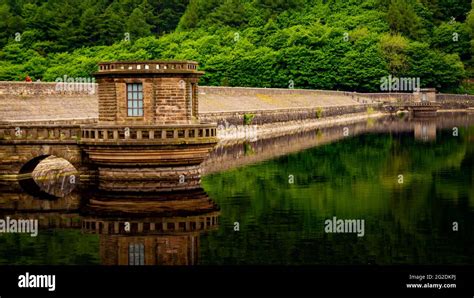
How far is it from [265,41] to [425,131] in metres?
52.6

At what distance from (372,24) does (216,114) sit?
79999 mm

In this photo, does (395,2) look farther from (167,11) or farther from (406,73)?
(167,11)

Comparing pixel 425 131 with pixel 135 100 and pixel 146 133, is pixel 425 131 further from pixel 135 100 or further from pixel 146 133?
pixel 146 133

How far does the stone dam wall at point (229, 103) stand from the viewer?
5369cm

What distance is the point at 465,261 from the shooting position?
2672cm

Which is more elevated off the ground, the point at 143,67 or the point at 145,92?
the point at 143,67

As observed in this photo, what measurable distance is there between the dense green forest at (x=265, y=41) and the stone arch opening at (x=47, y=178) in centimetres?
5975

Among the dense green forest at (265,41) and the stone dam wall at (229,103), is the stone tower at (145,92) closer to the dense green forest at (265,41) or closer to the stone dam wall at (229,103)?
the stone dam wall at (229,103)

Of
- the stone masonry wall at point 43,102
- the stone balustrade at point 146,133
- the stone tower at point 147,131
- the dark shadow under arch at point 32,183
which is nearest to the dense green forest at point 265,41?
the stone masonry wall at point 43,102

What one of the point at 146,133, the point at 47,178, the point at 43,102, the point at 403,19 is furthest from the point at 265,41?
the point at 146,133

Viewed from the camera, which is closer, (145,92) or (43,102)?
(145,92)

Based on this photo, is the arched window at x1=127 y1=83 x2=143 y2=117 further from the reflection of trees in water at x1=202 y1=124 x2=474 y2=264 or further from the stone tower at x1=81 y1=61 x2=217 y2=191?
the reflection of trees in water at x1=202 y1=124 x2=474 y2=264

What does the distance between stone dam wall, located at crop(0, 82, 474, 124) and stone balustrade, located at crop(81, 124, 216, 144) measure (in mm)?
6720

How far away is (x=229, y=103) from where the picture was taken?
284ft
